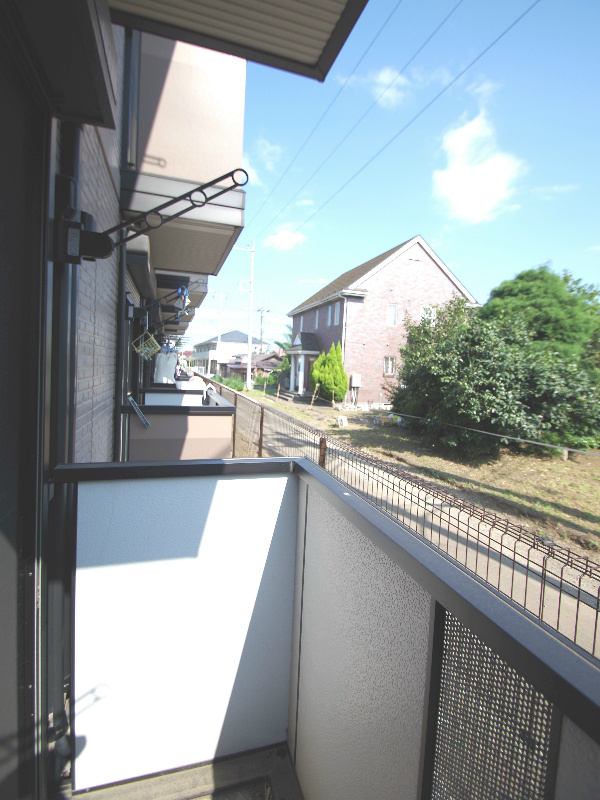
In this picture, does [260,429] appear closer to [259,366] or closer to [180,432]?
[180,432]

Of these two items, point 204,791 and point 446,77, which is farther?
point 446,77

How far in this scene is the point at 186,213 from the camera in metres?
3.82

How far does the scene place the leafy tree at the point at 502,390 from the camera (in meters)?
8.74

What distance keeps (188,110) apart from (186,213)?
978mm

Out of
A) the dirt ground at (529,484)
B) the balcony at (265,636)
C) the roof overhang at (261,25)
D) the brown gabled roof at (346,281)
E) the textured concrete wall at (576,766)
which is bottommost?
the dirt ground at (529,484)

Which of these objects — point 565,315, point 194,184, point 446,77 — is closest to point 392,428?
point 565,315

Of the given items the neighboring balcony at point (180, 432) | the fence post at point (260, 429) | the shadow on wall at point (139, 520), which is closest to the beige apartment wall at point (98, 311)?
the shadow on wall at point (139, 520)

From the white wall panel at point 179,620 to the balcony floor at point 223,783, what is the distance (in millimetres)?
49

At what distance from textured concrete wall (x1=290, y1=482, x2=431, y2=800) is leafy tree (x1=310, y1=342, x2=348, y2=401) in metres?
20.3

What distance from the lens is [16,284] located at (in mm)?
1546

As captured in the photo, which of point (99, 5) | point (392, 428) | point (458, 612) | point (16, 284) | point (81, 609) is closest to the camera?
point (458, 612)

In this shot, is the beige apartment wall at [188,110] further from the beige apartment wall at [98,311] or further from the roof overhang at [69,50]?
the roof overhang at [69,50]

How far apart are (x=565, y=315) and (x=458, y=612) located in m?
13.0

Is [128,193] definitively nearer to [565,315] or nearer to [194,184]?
[194,184]
